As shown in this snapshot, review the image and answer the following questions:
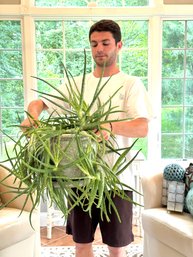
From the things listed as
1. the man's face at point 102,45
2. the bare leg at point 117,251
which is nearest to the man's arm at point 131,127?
the man's face at point 102,45

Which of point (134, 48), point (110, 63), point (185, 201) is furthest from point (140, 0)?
point (185, 201)

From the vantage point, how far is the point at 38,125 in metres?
0.78

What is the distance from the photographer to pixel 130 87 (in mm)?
1363

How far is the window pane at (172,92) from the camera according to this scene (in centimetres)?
284

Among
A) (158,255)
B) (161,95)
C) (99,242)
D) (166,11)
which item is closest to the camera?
(158,255)

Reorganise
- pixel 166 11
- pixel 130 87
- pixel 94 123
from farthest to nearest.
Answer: pixel 166 11, pixel 130 87, pixel 94 123

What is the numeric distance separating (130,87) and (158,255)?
1.10 metres

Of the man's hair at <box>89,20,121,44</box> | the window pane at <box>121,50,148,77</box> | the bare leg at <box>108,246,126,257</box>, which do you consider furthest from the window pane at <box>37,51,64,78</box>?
the bare leg at <box>108,246,126,257</box>

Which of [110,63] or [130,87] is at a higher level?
[110,63]

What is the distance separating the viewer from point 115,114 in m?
1.37

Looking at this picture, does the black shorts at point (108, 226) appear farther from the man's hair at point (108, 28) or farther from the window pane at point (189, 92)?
the window pane at point (189, 92)

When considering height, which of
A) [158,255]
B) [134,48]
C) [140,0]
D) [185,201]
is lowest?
[158,255]

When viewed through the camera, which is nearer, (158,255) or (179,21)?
(158,255)

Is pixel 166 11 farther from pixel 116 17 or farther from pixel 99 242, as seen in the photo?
pixel 99 242
